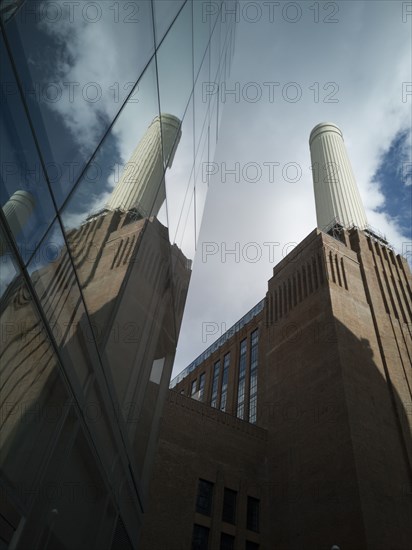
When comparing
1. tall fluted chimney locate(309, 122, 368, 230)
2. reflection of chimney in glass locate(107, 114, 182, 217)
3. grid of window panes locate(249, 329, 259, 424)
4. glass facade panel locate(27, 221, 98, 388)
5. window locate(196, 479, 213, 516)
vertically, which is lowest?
glass facade panel locate(27, 221, 98, 388)

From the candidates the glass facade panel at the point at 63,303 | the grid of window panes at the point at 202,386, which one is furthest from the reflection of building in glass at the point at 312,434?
the glass facade panel at the point at 63,303

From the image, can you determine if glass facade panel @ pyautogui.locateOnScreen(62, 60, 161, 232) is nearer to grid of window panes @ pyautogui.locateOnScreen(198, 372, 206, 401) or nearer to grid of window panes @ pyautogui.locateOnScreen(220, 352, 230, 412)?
grid of window panes @ pyautogui.locateOnScreen(220, 352, 230, 412)

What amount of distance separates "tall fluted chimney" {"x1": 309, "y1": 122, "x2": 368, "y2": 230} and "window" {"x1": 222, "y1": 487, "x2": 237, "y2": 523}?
25581 millimetres

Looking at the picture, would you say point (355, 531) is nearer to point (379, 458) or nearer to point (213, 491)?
point (379, 458)

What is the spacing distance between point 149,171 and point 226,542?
21.5 meters

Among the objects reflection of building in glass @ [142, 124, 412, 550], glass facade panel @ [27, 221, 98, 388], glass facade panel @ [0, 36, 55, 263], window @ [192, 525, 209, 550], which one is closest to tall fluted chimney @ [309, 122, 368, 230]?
reflection of building in glass @ [142, 124, 412, 550]

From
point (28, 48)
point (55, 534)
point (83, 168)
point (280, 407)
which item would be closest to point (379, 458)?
point (280, 407)

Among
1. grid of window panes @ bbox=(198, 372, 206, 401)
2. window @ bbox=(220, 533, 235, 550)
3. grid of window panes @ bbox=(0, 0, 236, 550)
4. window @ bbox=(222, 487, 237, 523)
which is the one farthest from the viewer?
grid of window panes @ bbox=(198, 372, 206, 401)

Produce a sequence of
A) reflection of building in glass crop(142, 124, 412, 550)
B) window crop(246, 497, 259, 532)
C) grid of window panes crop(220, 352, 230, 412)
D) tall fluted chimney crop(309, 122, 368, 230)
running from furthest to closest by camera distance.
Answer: tall fluted chimney crop(309, 122, 368, 230) < grid of window panes crop(220, 352, 230, 412) < window crop(246, 497, 259, 532) < reflection of building in glass crop(142, 124, 412, 550)

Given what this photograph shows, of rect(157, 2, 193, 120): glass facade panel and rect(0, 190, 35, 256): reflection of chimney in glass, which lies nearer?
rect(0, 190, 35, 256): reflection of chimney in glass

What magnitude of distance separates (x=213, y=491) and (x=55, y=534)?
65.9 feet

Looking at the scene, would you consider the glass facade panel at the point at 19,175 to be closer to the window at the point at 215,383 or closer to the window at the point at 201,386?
the window at the point at 215,383

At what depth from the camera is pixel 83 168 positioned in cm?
527

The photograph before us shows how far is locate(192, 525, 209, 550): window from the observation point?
21.5 m
